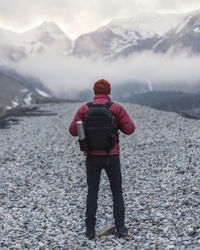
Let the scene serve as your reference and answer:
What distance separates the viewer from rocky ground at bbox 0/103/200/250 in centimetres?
908

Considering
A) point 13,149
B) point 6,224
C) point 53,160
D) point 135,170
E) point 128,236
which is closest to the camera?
point 128,236

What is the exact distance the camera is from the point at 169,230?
364 inches

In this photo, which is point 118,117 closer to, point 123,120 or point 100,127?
point 123,120

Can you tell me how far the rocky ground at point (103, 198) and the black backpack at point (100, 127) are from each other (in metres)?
2.90

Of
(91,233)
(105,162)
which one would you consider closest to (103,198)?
(91,233)

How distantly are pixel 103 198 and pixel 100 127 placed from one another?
560cm

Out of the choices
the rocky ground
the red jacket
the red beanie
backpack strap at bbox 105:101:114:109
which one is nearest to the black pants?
the red jacket

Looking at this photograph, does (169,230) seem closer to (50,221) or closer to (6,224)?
(50,221)

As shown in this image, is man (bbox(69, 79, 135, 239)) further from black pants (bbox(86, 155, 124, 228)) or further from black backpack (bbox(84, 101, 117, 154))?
black backpack (bbox(84, 101, 117, 154))

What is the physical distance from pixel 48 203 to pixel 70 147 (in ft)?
47.6

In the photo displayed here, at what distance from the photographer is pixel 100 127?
845 cm

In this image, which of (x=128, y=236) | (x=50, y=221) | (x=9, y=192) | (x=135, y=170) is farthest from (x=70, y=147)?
(x=128, y=236)

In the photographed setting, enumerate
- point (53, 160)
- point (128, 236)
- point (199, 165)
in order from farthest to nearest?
point (53, 160) → point (199, 165) → point (128, 236)

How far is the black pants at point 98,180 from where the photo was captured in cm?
864
